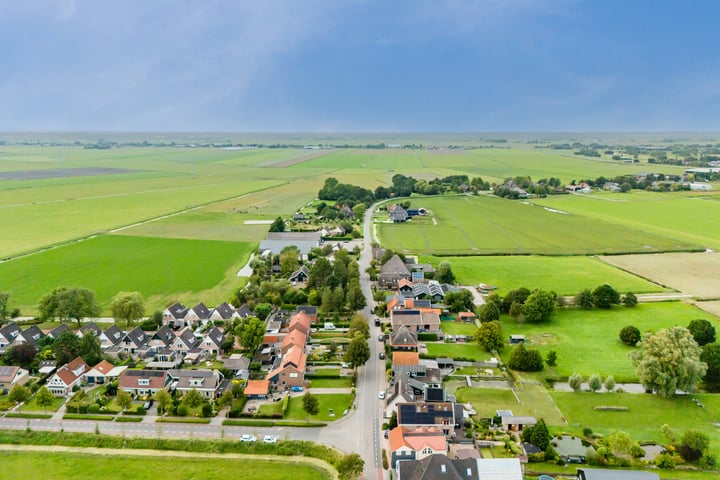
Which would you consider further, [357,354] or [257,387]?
[357,354]

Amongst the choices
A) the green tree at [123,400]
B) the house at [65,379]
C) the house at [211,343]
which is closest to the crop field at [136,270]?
the house at [211,343]

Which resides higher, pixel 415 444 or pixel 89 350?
pixel 89 350

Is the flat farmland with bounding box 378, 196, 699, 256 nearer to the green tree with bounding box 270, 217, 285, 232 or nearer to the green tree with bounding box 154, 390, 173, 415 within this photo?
the green tree with bounding box 270, 217, 285, 232

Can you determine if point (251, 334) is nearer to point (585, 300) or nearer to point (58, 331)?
point (58, 331)

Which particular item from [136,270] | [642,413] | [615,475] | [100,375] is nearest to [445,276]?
[642,413]

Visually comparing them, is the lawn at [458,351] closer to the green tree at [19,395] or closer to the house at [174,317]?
the house at [174,317]

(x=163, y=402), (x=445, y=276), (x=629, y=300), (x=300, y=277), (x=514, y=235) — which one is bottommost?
(x=163, y=402)

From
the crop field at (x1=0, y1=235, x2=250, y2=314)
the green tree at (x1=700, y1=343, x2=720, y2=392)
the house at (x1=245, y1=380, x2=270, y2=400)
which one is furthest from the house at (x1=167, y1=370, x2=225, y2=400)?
the green tree at (x1=700, y1=343, x2=720, y2=392)

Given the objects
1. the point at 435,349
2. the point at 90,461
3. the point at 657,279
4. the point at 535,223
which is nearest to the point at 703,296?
the point at 657,279
